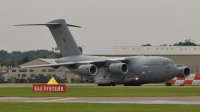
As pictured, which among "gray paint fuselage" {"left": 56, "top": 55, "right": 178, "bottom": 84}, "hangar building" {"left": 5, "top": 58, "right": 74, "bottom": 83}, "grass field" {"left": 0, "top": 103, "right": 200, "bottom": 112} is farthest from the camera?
"hangar building" {"left": 5, "top": 58, "right": 74, "bottom": 83}

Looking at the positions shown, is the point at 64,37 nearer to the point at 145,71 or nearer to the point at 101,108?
the point at 145,71

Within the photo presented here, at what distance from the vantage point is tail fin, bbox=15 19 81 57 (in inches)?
2849

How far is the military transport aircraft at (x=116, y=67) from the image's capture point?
219 ft

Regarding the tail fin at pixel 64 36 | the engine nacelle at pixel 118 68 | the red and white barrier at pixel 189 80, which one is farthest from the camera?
the red and white barrier at pixel 189 80

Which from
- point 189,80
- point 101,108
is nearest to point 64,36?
point 189,80

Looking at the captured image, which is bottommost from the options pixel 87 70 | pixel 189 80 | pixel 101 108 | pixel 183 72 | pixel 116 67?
pixel 101 108

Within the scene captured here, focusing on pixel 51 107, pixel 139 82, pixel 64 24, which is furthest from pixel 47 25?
pixel 51 107

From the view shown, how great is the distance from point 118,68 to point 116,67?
0.28 metres

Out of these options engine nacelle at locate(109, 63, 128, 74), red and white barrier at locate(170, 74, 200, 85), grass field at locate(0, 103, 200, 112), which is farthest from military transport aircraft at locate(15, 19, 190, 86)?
grass field at locate(0, 103, 200, 112)

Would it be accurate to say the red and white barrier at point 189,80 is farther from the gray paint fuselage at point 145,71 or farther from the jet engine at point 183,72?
the gray paint fuselage at point 145,71

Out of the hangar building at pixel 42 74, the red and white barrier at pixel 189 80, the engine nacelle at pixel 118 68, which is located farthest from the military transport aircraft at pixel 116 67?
the hangar building at pixel 42 74

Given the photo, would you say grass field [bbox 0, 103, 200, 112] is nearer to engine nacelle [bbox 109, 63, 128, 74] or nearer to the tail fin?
engine nacelle [bbox 109, 63, 128, 74]

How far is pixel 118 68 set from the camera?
6675 centimetres

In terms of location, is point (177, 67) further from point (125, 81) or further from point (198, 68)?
point (198, 68)
